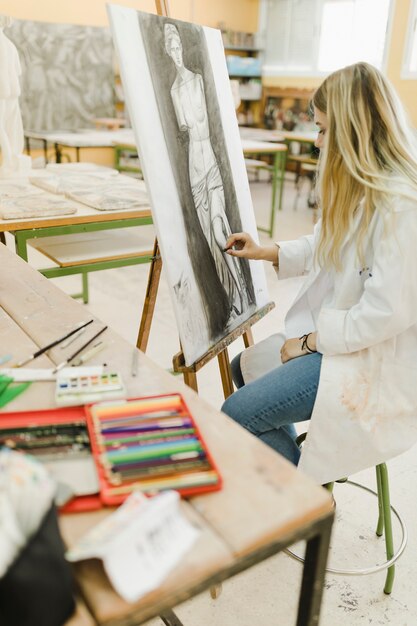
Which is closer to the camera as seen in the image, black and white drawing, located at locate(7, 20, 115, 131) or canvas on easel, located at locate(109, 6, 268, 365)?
canvas on easel, located at locate(109, 6, 268, 365)

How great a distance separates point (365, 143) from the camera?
1.10 metres

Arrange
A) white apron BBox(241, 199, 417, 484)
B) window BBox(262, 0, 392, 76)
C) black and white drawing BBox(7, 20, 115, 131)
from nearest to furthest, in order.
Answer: white apron BBox(241, 199, 417, 484), black and white drawing BBox(7, 20, 115, 131), window BBox(262, 0, 392, 76)

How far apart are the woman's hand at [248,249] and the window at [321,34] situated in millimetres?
5830

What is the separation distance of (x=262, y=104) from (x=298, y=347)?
7758mm

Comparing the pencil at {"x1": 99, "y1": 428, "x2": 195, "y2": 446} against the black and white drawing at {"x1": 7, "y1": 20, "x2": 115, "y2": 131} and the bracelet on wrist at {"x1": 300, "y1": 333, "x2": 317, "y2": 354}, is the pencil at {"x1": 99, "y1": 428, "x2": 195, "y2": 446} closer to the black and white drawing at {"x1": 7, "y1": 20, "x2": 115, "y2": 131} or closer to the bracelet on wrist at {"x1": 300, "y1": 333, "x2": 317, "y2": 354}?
the bracelet on wrist at {"x1": 300, "y1": 333, "x2": 317, "y2": 354}

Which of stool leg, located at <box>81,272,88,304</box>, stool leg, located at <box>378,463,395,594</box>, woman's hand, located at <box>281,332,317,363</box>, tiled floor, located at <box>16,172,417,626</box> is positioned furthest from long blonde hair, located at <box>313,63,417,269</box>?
stool leg, located at <box>81,272,88,304</box>

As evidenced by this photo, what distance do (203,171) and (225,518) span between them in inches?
39.5

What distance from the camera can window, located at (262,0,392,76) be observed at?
639 centimetres

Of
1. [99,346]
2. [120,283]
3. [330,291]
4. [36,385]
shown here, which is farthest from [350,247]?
[120,283]

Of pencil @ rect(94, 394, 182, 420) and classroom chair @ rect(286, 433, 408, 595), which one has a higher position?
pencil @ rect(94, 394, 182, 420)

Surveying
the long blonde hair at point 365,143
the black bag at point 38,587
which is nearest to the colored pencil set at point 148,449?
the black bag at point 38,587

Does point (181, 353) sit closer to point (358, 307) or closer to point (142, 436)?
point (358, 307)

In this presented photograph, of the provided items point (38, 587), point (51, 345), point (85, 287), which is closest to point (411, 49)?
point (85, 287)

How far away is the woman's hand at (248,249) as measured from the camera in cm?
146
